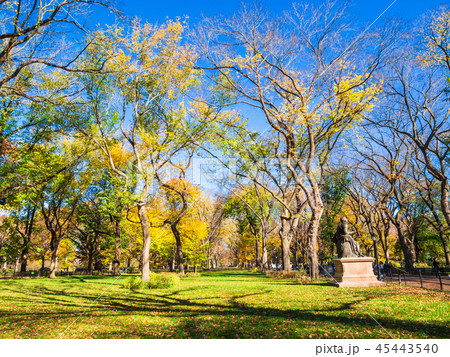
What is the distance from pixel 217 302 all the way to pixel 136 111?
12381 millimetres

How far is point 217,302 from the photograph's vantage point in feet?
30.7

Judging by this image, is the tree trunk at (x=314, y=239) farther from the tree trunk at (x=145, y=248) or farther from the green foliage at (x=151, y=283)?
the tree trunk at (x=145, y=248)

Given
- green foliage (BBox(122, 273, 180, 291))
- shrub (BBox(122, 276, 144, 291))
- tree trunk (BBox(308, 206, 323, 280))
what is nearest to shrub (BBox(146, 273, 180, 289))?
green foliage (BBox(122, 273, 180, 291))

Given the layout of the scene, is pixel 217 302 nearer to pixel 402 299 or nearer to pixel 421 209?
pixel 402 299

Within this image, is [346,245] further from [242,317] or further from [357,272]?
[242,317]

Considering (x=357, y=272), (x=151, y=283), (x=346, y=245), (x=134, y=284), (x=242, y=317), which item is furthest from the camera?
(x=151, y=283)

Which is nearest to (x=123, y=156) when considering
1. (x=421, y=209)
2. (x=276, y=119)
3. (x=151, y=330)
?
(x=276, y=119)

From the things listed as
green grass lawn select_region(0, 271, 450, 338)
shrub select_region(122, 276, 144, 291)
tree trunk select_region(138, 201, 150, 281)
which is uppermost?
tree trunk select_region(138, 201, 150, 281)
